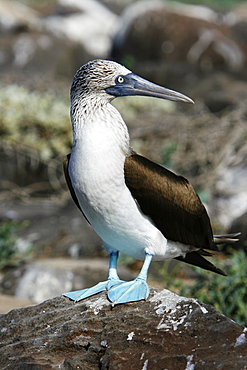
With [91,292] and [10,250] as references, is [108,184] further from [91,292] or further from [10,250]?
[10,250]

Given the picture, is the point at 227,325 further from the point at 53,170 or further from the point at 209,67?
the point at 209,67

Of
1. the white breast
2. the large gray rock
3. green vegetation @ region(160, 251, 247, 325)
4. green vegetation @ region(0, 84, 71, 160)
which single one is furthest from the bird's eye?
the large gray rock

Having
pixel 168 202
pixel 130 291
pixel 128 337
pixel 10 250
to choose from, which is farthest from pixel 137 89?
pixel 10 250

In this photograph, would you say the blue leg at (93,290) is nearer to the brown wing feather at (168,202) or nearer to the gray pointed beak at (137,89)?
the brown wing feather at (168,202)

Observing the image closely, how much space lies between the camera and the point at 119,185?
3660 mm

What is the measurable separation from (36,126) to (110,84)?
24.8 ft

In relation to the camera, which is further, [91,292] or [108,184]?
[91,292]

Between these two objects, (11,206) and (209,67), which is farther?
(209,67)

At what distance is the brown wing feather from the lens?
148 inches

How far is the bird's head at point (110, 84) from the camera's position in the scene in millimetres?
3814

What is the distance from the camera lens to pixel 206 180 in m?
9.98

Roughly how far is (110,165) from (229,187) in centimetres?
634

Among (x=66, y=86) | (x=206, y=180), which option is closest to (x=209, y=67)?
(x=66, y=86)

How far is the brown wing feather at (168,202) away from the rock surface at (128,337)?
0.55 metres
